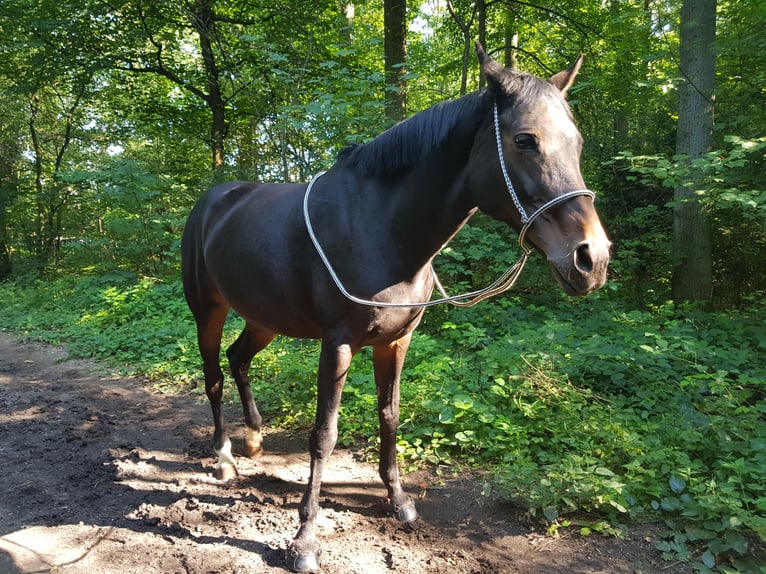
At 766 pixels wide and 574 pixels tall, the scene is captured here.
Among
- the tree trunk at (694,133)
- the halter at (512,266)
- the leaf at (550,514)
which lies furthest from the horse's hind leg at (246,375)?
the tree trunk at (694,133)

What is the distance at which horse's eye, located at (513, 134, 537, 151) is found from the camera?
5.48 ft

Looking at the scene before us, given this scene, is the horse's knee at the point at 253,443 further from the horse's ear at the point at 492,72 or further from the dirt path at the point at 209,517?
the horse's ear at the point at 492,72

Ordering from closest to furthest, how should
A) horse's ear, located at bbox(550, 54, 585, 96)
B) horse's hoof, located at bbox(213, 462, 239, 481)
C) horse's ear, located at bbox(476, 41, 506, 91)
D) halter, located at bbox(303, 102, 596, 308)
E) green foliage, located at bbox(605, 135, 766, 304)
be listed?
halter, located at bbox(303, 102, 596, 308), horse's ear, located at bbox(476, 41, 506, 91), horse's ear, located at bbox(550, 54, 585, 96), horse's hoof, located at bbox(213, 462, 239, 481), green foliage, located at bbox(605, 135, 766, 304)

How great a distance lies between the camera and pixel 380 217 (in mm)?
2271

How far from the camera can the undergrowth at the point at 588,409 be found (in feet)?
8.06

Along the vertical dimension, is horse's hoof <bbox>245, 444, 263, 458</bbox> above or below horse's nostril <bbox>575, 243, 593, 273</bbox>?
below

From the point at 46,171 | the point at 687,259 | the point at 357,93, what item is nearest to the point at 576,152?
the point at 357,93

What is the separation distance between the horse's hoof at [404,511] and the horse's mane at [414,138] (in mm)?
1924

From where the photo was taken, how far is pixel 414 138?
2178 mm

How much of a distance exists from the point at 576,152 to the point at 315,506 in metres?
2.12

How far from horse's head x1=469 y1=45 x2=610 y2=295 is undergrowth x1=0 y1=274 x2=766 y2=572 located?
1600 mm

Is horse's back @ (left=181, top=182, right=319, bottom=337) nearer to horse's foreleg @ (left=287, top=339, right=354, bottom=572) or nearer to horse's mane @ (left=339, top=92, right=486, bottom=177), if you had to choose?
horse's foreleg @ (left=287, top=339, right=354, bottom=572)

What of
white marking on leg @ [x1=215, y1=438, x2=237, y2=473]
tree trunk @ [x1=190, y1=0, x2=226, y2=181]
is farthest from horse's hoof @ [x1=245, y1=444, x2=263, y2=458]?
tree trunk @ [x1=190, y1=0, x2=226, y2=181]

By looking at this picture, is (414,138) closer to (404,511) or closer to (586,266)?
(586,266)
